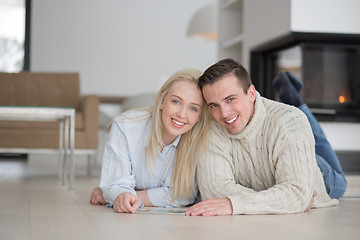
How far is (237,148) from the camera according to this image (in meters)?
2.05

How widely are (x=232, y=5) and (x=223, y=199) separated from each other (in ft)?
13.3

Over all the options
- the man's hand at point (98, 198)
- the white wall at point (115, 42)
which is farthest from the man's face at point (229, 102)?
the white wall at point (115, 42)

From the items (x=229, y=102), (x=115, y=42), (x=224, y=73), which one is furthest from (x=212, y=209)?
(x=115, y=42)

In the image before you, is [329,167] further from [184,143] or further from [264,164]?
[184,143]

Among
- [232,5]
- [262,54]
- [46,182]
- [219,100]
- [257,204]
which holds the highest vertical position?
[232,5]

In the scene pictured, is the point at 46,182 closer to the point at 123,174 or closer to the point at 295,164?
the point at 123,174

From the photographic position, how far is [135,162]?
7.00 feet

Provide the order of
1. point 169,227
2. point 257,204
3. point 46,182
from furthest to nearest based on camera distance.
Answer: point 46,182 < point 257,204 < point 169,227

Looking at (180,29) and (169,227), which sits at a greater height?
(180,29)

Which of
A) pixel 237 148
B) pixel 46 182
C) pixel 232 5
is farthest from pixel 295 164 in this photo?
pixel 232 5

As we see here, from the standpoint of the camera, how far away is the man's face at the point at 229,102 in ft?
6.30

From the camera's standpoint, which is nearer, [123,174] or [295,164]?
[295,164]

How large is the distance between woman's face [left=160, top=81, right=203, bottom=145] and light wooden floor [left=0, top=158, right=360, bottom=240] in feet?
1.18

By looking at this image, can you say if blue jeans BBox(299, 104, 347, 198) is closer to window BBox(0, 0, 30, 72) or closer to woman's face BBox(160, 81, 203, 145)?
woman's face BBox(160, 81, 203, 145)
